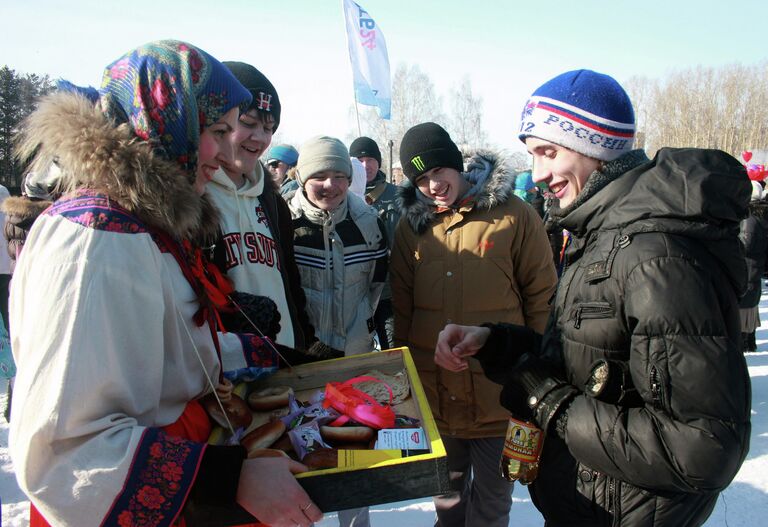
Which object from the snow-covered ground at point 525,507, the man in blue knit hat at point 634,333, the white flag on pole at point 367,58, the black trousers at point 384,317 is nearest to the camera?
the man in blue knit hat at point 634,333

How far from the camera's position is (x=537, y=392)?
4.79ft

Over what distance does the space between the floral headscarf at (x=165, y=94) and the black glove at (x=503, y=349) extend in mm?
1275

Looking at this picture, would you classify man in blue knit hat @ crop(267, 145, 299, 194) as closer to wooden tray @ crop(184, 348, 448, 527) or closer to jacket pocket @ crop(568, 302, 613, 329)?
jacket pocket @ crop(568, 302, 613, 329)

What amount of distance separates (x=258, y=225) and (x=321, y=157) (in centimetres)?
65

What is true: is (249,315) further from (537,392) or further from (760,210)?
(760,210)

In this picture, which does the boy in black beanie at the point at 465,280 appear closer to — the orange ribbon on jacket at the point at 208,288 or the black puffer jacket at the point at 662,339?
the black puffer jacket at the point at 662,339

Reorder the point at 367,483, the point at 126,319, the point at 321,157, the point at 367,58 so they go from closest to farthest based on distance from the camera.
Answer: the point at 126,319 < the point at 367,483 < the point at 321,157 < the point at 367,58

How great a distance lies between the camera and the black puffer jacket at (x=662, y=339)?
3.80ft

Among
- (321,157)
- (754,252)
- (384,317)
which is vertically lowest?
(754,252)

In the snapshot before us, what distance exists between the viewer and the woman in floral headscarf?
37.1 inches

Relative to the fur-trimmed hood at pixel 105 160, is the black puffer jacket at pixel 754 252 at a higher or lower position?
lower

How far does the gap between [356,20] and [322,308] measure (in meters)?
8.71

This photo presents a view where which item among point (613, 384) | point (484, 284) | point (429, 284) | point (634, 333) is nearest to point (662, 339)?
point (634, 333)

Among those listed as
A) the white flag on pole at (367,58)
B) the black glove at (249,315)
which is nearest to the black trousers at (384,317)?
the black glove at (249,315)
